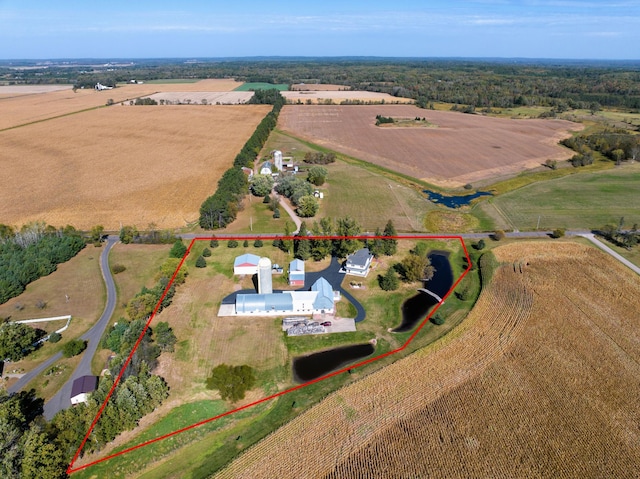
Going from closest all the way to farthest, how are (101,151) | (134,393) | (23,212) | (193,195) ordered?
(134,393)
(23,212)
(193,195)
(101,151)

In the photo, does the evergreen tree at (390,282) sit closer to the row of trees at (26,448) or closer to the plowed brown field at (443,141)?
the row of trees at (26,448)

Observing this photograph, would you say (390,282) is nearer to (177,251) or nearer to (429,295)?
(429,295)

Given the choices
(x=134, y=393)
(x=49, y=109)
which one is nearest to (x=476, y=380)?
(x=134, y=393)

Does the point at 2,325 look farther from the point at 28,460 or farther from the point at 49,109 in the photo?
the point at 49,109

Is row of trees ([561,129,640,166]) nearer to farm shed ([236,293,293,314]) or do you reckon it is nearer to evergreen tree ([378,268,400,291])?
evergreen tree ([378,268,400,291])

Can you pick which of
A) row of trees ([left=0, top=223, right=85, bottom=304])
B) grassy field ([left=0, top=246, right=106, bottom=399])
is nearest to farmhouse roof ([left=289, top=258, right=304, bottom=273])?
grassy field ([left=0, top=246, right=106, bottom=399])
